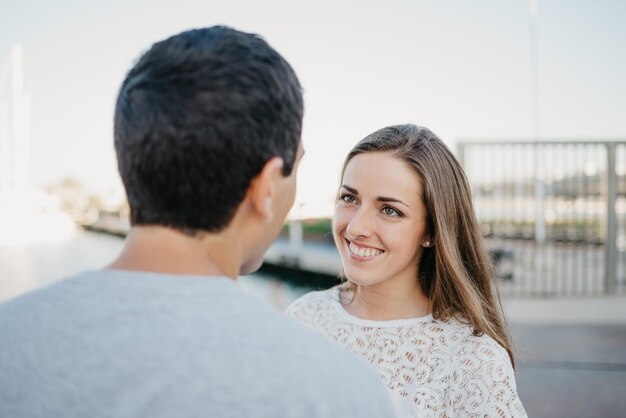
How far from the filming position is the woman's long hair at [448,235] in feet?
6.05

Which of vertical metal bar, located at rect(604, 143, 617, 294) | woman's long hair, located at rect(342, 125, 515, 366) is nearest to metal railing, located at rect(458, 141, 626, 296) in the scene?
vertical metal bar, located at rect(604, 143, 617, 294)

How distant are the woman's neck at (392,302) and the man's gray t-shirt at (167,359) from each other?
48.2 inches

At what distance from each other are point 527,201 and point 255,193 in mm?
5751

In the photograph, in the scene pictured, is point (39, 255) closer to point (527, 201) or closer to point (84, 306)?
point (527, 201)

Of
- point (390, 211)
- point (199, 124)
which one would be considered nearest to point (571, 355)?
point (390, 211)


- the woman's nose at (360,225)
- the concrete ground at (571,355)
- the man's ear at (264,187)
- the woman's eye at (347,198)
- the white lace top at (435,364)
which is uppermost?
the man's ear at (264,187)

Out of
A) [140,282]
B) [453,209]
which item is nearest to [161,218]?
[140,282]

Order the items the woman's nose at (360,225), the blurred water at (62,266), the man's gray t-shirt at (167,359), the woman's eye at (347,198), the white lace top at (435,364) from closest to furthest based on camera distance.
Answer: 1. the man's gray t-shirt at (167,359)
2. the white lace top at (435,364)
3. the woman's nose at (360,225)
4. the woman's eye at (347,198)
5. the blurred water at (62,266)

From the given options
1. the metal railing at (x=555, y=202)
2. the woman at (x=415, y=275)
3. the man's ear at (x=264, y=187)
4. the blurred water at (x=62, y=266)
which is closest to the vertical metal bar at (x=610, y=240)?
the metal railing at (x=555, y=202)

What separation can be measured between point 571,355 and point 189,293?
4705mm

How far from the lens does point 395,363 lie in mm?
1756

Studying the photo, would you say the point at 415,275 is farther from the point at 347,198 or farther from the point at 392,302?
the point at 347,198

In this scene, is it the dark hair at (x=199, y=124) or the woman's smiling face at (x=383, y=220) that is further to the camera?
the woman's smiling face at (x=383, y=220)

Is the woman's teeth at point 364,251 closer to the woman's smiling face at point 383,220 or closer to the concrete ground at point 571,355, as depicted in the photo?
the woman's smiling face at point 383,220
